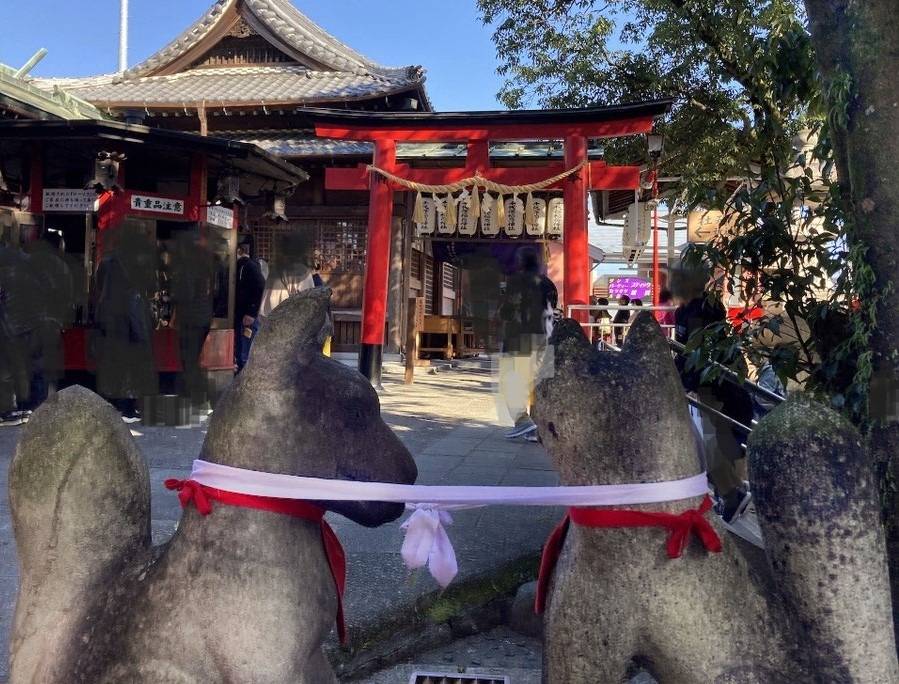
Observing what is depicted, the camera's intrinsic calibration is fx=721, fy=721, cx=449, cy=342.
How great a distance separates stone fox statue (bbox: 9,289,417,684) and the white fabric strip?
0.09 feet

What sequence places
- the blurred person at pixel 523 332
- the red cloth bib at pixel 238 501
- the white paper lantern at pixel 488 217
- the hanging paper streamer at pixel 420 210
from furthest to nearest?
the hanging paper streamer at pixel 420 210, the white paper lantern at pixel 488 217, the blurred person at pixel 523 332, the red cloth bib at pixel 238 501

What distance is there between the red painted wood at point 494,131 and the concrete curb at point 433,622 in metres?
6.18

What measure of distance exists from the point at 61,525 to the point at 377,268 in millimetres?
7887

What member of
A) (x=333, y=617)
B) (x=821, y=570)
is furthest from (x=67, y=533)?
(x=821, y=570)

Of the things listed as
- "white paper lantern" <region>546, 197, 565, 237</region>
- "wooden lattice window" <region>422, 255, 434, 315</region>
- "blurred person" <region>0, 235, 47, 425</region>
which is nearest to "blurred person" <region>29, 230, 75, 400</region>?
"blurred person" <region>0, 235, 47, 425</region>

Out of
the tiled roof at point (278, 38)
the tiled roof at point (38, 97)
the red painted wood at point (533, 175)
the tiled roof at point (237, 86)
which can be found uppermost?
the tiled roof at point (278, 38)

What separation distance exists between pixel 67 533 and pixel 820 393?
6.12 ft

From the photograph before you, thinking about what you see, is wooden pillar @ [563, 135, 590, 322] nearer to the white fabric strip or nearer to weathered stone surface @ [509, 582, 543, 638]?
weathered stone surface @ [509, 582, 543, 638]

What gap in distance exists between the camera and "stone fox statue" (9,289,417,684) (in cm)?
128

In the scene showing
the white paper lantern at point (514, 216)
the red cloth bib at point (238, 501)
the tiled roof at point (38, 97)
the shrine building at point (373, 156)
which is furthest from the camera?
the tiled roof at point (38, 97)

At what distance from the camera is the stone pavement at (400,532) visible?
100 inches

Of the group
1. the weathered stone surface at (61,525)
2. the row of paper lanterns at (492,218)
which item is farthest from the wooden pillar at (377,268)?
the weathered stone surface at (61,525)

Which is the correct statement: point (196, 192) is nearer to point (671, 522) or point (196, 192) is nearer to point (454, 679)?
point (454, 679)

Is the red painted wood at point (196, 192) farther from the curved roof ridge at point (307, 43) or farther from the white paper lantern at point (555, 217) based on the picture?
the curved roof ridge at point (307, 43)
